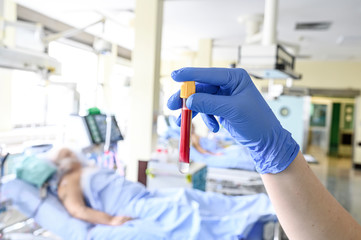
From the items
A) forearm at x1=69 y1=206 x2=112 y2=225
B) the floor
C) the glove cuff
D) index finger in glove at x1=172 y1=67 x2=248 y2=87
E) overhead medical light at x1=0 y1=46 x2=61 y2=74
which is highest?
overhead medical light at x1=0 y1=46 x2=61 y2=74

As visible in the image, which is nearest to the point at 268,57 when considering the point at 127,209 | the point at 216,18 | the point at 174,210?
the point at 174,210

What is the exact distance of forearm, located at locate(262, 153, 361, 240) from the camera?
0.77m

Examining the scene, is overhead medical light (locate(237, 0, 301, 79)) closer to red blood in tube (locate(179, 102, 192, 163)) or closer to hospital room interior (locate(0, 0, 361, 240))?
hospital room interior (locate(0, 0, 361, 240))

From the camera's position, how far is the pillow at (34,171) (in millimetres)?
1602

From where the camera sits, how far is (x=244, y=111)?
29.2 inches

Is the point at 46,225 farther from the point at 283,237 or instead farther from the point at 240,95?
the point at 283,237

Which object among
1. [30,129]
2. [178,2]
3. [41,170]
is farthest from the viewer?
[178,2]

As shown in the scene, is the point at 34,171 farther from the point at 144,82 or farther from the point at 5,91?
the point at 144,82

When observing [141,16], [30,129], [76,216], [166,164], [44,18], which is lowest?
[76,216]

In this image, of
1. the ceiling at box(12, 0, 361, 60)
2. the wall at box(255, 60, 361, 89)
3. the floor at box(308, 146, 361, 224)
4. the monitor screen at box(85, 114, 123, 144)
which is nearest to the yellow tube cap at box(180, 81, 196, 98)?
the monitor screen at box(85, 114, 123, 144)

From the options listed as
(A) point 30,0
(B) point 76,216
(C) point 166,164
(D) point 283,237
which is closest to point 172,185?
(C) point 166,164

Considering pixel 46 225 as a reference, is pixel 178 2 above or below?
above

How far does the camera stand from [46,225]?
161 cm

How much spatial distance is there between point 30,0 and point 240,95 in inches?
150
